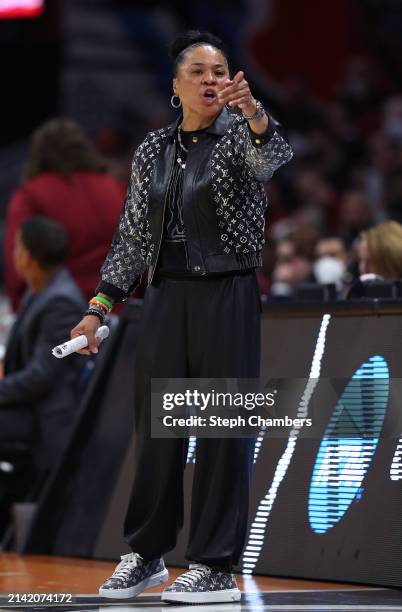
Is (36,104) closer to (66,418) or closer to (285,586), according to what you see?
(66,418)

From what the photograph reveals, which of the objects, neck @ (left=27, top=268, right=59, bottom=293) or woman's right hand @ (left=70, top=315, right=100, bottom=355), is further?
neck @ (left=27, top=268, right=59, bottom=293)

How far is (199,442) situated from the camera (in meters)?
3.86

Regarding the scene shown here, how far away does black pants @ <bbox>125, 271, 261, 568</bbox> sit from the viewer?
3.79m

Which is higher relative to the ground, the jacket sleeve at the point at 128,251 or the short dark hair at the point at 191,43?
the short dark hair at the point at 191,43

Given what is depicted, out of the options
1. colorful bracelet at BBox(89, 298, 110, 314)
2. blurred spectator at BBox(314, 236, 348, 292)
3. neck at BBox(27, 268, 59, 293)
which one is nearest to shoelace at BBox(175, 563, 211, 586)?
colorful bracelet at BBox(89, 298, 110, 314)

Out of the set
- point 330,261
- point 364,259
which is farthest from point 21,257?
point 330,261

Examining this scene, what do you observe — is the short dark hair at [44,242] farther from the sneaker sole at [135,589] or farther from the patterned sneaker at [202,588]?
the patterned sneaker at [202,588]

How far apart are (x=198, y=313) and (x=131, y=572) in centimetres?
79

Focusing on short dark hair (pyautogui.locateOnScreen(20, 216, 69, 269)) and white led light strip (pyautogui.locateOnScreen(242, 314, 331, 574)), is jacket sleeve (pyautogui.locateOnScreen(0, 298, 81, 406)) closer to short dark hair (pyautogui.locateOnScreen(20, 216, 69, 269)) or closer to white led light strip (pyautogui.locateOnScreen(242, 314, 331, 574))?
short dark hair (pyautogui.locateOnScreen(20, 216, 69, 269))

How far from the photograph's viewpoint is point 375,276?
5.31 metres

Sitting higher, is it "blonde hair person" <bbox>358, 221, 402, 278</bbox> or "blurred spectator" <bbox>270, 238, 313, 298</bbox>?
"blurred spectator" <bbox>270, 238, 313, 298</bbox>

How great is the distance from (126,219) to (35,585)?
1265mm

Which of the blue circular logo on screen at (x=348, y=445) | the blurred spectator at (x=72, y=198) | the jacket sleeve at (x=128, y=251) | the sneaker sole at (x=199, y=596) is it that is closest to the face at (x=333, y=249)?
the blurred spectator at (x=72, y=198)

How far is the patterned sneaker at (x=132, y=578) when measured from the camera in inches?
151
